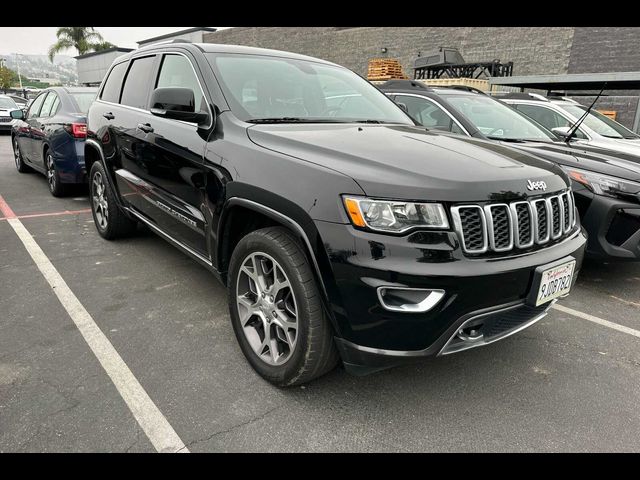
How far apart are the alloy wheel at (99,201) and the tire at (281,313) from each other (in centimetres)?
273

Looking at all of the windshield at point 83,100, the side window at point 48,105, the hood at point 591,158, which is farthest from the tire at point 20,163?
the hood at point 591,158

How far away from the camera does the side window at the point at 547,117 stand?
21.4ft

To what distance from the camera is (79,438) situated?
211 cm

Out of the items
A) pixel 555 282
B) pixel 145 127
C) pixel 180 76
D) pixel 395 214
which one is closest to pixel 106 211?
pixel 145 127

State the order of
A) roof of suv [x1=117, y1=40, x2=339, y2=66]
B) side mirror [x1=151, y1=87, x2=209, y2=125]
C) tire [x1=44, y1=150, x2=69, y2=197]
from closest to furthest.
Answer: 1. side mirror [x1=151, y1=87, x2=209, y2=125]
2. roof of suv [x1=117, y1=40, x2=339, y2=66]
3. tire [x1=44, y1=150, x2=69, y2=197]

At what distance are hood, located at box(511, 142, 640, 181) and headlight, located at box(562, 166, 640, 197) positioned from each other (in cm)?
5

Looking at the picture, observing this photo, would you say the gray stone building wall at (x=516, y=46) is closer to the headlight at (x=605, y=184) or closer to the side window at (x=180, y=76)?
the headlight at (x=605, y=184)

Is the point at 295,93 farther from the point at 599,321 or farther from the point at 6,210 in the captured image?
the point at 6,210

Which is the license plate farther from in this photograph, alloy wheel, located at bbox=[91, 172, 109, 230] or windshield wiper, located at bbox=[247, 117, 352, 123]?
alloy wheel, located at bbox=[91, 172, 109, 230]

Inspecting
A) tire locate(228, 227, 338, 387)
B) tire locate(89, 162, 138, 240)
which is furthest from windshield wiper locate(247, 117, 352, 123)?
tire locate(89, 162, 138, 240)

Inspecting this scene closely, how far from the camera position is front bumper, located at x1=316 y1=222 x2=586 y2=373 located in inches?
76.1

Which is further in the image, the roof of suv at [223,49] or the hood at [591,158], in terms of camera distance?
the hood at [591,158]

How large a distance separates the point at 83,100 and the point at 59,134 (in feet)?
2.13
